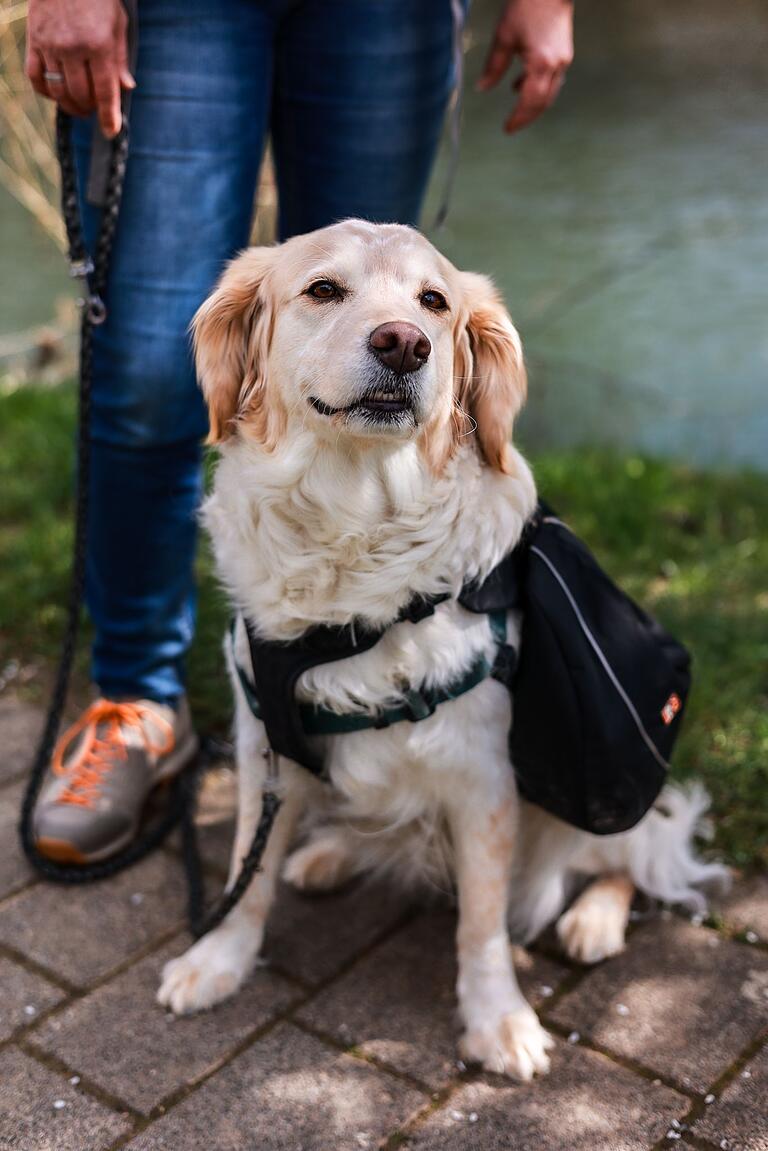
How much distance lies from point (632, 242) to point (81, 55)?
21.8ft

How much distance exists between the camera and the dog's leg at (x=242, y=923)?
7.22 feet

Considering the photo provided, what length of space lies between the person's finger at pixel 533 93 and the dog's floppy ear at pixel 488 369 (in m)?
0.61

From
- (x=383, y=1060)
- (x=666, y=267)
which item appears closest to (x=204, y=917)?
(x=383, y=1060)

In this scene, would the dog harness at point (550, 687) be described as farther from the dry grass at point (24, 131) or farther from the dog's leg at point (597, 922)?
the dry grass at point (24, 131)

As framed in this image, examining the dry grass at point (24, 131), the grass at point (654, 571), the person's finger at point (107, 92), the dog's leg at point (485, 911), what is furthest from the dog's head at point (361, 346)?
the dry grass at point (24, 131)

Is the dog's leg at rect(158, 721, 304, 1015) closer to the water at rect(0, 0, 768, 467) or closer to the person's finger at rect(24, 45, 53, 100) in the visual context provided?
the person's finger at rect(24, 45, 53, 100)

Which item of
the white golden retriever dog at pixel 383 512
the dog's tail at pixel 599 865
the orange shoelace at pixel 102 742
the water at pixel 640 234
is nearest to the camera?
the white golden retriever dog at pixel 383 512

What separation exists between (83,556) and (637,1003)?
144cm

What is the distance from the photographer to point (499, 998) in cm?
213

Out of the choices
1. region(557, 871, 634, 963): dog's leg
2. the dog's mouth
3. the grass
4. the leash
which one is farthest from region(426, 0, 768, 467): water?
the dog's mouth

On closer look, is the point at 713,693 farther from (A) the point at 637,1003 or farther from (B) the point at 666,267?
(B) the point at 666,267

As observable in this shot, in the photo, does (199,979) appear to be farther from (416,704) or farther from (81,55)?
(81,55)

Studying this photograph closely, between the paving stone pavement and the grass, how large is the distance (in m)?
0.39

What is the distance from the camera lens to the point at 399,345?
6.04 ft
